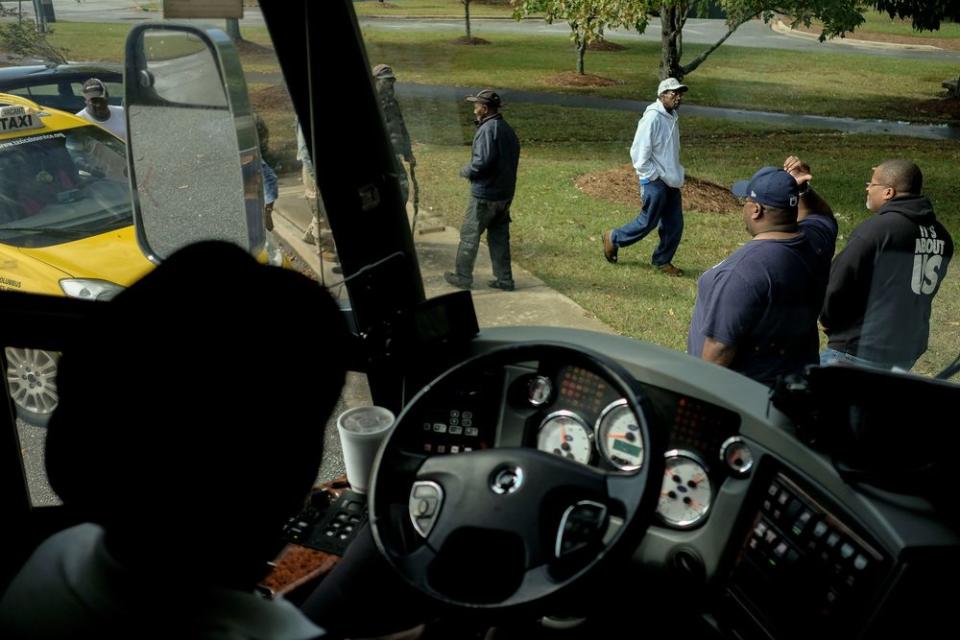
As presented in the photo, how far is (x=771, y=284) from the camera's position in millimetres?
2857

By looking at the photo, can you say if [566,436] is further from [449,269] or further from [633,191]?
[633,191]

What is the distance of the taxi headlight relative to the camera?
2.47 metres

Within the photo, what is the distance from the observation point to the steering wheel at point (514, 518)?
1.47 m

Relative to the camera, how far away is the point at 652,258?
12.3 feet

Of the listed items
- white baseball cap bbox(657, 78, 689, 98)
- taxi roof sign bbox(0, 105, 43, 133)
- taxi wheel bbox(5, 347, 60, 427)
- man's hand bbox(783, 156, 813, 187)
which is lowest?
taxi wheel bbox(5, 347, 60, 427)

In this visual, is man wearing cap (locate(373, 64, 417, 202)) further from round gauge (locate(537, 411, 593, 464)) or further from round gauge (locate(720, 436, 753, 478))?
round gauge (locate(720, 436, 753, 478))

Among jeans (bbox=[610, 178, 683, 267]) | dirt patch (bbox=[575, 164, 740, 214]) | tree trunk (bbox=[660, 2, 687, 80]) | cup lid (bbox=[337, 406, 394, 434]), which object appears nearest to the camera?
cup lid (bbox=[337, 406, 394, 434])

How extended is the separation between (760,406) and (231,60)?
1514 millimetres

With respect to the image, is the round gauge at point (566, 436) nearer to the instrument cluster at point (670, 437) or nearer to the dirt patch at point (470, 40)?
the instrument cluster at point (670, 437)

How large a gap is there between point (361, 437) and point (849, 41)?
5.25 feet

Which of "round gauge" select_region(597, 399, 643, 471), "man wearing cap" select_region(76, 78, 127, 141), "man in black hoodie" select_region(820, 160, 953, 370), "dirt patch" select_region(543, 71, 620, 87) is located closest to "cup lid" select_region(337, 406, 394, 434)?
"round gauge" select_region(597, 399, 643, 471)

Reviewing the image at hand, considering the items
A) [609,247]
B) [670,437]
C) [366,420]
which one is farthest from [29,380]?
[609,247]

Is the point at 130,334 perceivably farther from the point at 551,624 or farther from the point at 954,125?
the point at 954,125

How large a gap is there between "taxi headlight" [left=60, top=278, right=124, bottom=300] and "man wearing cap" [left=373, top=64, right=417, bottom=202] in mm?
883
